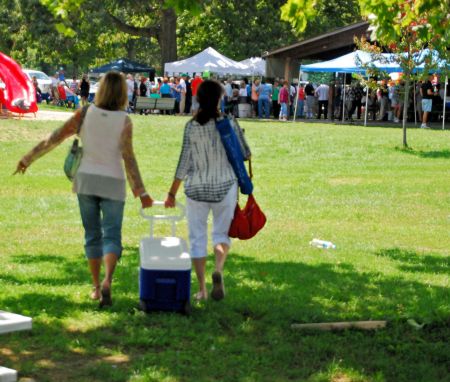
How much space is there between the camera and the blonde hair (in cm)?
703

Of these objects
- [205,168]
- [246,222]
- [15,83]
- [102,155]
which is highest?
[15,83]

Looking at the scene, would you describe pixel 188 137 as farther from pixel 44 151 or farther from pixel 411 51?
pixel 411 51

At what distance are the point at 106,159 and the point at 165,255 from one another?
828 millimetres

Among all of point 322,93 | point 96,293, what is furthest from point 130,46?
point 96,293

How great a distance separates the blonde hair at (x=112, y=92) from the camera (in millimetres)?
7027

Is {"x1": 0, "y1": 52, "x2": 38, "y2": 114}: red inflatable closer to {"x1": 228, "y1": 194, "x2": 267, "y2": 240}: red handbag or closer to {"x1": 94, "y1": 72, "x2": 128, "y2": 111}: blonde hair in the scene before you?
{"x1": 94, "y1": 72, "x2": 128, "y2": 111}: blonde hair

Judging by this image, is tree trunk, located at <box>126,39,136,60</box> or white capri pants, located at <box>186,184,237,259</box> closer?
white capri pants, located at <box>186,184,237,259</box>

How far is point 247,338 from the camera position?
6664mm

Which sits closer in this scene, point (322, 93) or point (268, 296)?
point (268, 296)

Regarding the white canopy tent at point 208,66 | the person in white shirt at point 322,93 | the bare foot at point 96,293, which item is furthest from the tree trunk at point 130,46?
the bare foot at point 96,293

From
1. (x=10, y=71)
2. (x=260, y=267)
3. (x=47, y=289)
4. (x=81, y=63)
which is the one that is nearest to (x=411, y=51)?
(x=10, y=71)

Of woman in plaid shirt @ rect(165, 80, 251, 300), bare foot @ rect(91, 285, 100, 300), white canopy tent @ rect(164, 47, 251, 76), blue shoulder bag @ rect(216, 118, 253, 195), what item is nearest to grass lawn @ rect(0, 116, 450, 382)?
bare foot @ rect(91, 285, 100, 300)

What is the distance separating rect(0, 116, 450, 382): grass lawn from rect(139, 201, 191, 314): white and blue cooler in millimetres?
105

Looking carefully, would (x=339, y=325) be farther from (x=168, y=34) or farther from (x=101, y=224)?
(x=168, y=34)
